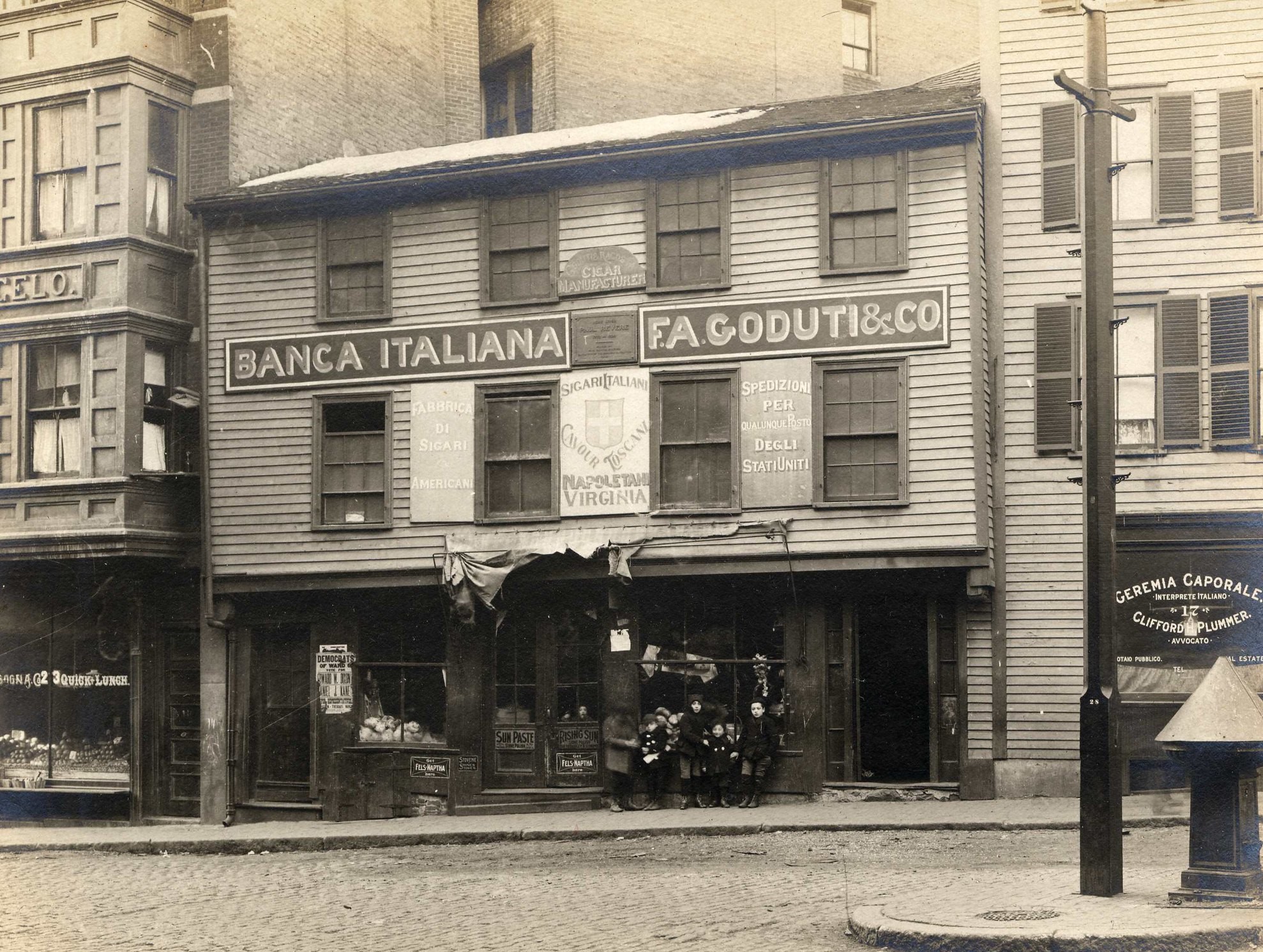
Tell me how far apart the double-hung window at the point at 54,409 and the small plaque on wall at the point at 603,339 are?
287 inches

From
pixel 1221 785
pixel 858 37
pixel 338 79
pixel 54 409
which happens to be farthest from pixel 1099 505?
pixel 858 37

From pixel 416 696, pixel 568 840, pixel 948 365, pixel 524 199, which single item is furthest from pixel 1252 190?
pixel 416 696

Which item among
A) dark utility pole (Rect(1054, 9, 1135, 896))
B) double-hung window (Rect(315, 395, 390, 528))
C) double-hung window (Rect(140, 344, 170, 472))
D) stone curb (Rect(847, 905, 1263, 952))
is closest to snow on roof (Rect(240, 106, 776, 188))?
double-hung window (Rect(140, 344, 170, 472))

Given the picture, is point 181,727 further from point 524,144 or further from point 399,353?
point 524,144

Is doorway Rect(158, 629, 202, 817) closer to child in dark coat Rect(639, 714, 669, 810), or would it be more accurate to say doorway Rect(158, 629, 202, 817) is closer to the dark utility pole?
child in dark coat Rect(639, 714, 669, 810)

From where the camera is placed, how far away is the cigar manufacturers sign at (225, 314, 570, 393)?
20.7 m

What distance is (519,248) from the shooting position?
2100 centimetres

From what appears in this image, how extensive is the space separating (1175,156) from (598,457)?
27.4ft

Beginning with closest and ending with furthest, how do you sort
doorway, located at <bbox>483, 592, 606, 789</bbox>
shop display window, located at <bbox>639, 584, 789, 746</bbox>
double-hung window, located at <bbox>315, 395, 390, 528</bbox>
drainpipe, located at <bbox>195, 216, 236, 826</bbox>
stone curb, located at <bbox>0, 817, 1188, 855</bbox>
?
stone curb, located at <bbox>0, 817, 1188, 855</bbox> → shop display window, located at <bbox>639, 584, 789, 746</bbox> → doorway, located at <bbox>483, 592, 606, 789</bbox> → double-hung window, located at <bbox>315, 395, 390, 528</bbox> → drainpipe, located at <bbox>195, 216, 236, 826</bbox>

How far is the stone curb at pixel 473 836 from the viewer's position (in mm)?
16578

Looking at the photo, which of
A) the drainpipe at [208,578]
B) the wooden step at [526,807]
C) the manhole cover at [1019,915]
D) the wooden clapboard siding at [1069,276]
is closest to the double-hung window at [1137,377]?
the wooden clapboard siding at [1069,276]

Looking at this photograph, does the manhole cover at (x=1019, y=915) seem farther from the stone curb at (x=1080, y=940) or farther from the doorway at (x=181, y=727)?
the doorway at (x=181, y=727)

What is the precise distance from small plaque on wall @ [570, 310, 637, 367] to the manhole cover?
11.6 metres

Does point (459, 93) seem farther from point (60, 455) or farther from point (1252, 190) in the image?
point (1252, 190)
